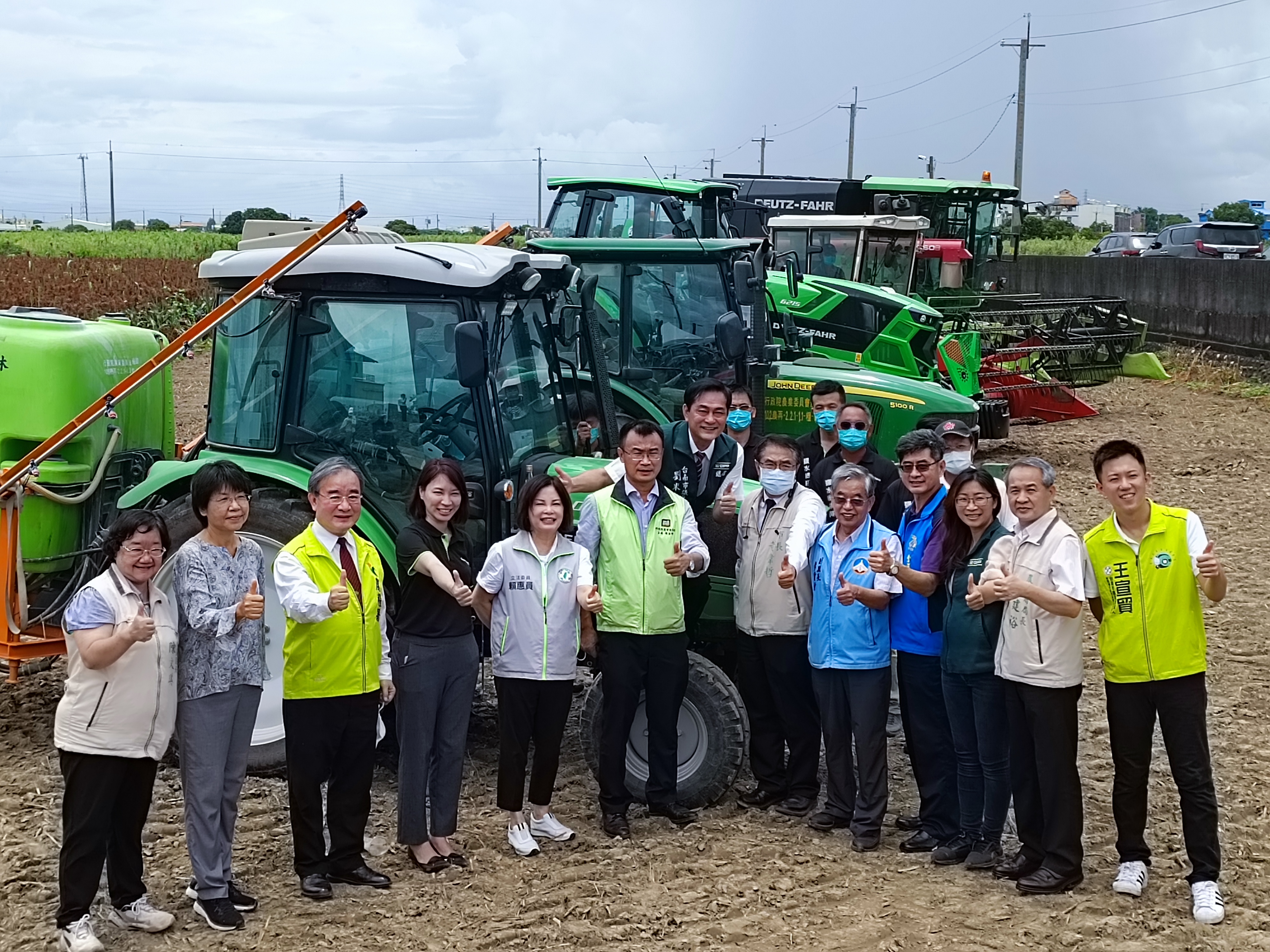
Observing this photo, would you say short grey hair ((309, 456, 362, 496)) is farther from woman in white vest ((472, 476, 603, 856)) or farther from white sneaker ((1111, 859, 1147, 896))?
white sneaker ((1111, 859, 1147, 896))

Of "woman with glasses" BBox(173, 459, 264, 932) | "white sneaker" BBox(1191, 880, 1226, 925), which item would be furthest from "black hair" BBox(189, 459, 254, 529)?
"white sneaker" BBox(1191, 880, 1226, 925)

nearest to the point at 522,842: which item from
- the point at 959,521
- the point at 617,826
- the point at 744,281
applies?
the point at 617,826

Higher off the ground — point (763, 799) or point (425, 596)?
point (425, 596)

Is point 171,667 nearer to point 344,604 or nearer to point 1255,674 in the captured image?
point 344,604

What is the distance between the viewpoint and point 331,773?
491 centimetres

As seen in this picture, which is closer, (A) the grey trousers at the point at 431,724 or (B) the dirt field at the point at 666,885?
(B) the dirt field at the point at 666,885

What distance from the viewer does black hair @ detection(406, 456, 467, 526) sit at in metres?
4.94

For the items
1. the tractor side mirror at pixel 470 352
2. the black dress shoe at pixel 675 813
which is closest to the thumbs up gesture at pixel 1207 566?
the black dress shoe at pixel 675 813

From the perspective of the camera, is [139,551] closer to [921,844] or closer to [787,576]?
[787,576]

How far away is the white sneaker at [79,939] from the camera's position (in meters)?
4.33

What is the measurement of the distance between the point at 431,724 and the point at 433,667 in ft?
0.73

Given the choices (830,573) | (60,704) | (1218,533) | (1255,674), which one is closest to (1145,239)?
(1218,533)

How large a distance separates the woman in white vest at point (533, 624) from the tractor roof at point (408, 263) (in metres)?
1.03

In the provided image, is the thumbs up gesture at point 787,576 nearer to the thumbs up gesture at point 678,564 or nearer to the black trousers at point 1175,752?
the thumbs up gesture at point 678,564
